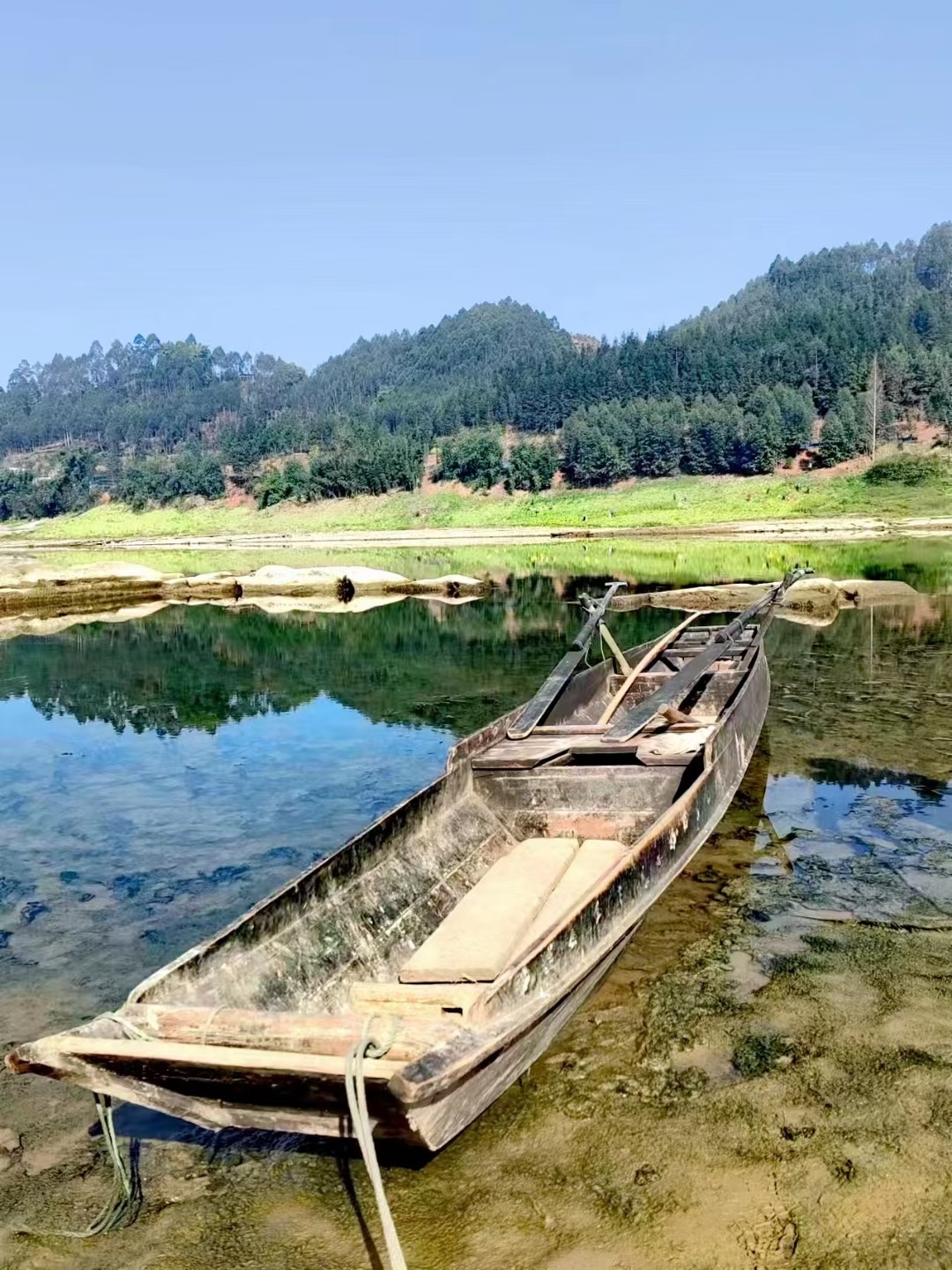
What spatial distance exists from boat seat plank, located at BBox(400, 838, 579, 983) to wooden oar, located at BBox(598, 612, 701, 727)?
3262mm

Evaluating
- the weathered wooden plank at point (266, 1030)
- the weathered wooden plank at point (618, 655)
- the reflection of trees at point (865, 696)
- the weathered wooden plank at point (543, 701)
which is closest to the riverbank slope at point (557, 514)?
the reflection of trees at point (865, 696)

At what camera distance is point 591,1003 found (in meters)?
7.25

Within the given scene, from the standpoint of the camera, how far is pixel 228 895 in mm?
9648

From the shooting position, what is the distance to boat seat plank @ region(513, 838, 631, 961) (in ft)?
23.0

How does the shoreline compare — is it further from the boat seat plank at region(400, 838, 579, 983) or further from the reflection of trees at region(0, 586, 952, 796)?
the boat seat plank at region(400, 838, 579, 983)

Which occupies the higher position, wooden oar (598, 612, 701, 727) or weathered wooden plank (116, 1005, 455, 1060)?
weathered wooden plank (116, 1005, 455, 1060)

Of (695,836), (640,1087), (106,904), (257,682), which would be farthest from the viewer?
Answer: (257,682)

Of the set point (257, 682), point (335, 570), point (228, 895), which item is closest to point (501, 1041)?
point (228, 895)

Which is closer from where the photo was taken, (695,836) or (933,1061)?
(933,1061)

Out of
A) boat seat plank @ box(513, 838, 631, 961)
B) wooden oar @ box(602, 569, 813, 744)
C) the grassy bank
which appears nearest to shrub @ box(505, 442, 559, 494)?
A: the grassy bank

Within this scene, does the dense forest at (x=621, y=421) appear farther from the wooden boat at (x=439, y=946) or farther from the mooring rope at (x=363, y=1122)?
the mooring rope at (x=363, y=1122)

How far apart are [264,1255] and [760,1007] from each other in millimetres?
3790

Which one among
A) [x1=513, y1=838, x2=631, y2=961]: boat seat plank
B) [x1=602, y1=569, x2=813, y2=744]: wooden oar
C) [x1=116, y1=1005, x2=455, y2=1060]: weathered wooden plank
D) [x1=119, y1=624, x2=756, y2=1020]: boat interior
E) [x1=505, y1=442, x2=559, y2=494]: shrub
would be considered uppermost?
[x1=505, y1=442, x2=559, y2=494]: shrub

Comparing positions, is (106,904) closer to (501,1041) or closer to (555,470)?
(501,1041)
